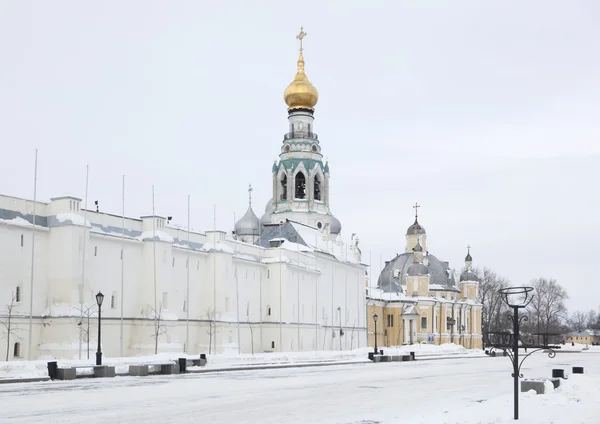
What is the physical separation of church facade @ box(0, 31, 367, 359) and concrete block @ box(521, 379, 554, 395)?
84.0ft

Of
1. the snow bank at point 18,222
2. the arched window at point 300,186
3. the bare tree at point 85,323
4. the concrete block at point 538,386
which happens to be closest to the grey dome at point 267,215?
the arched window at point 300,186

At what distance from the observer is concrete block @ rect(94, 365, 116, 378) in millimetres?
28594

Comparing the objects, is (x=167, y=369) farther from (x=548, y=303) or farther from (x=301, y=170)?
(x=548, y=303)

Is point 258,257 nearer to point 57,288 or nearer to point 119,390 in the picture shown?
point 57,288

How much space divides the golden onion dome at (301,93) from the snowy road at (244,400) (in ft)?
190

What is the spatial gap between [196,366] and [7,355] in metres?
9.14

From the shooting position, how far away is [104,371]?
28.8 metres

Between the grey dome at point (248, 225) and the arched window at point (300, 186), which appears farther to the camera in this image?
the arched window at point (300, 186)

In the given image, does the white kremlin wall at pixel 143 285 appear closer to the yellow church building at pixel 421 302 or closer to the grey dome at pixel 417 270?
the yellow church building at pixel 421 302

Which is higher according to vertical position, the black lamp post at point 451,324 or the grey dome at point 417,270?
the grey dome at point 417,270

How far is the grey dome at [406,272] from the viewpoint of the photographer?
111m

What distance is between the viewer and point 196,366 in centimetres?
3638

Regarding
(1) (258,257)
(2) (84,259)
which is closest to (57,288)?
(2) (84,259)

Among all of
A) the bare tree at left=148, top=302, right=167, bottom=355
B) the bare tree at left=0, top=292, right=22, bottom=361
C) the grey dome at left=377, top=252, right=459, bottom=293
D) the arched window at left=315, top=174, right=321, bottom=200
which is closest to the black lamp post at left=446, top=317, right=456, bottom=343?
the grey dome at left=377, top=252, right=459, bottom=293
